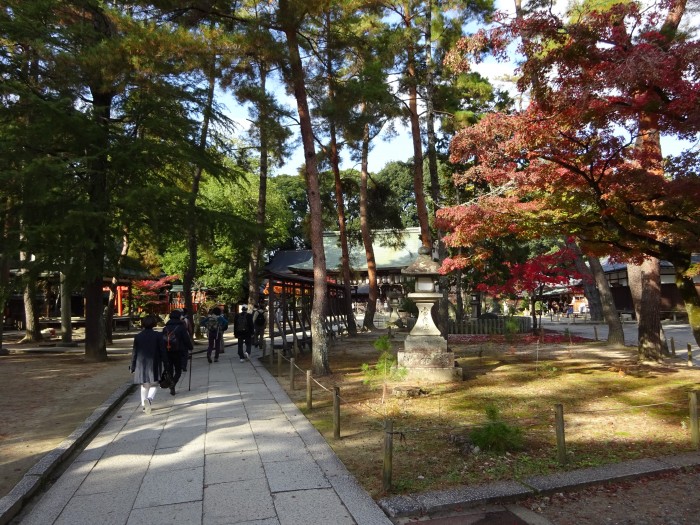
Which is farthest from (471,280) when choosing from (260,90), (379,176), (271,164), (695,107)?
(379,176)

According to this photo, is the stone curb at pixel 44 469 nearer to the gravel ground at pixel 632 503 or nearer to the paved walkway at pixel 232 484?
the paved walkway at pixel 232 484

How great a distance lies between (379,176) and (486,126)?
4587 centimetres

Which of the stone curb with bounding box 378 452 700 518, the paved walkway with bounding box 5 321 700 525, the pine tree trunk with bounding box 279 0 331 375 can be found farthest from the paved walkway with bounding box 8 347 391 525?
the pine tree trunk with bounding box 279 0 331 375

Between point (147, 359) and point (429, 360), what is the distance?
5592 mm

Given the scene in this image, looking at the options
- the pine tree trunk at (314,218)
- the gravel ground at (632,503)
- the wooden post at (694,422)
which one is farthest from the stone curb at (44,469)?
the wooden post at (694,422)

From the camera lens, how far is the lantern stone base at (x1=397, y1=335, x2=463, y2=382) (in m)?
10.1

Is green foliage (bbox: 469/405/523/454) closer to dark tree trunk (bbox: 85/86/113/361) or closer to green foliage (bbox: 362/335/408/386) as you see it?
green foliage (bbox: 362/335/408/386)

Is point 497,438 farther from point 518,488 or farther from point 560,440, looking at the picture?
point 518,488

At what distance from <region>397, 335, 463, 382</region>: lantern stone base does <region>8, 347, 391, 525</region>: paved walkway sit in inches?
131

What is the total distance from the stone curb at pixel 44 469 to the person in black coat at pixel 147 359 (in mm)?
709

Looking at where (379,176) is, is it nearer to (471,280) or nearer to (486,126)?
(471,280)

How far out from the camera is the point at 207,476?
489 cm

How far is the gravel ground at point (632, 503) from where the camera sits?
12.8 ft

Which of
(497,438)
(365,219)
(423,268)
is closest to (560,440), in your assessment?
(497,438)
